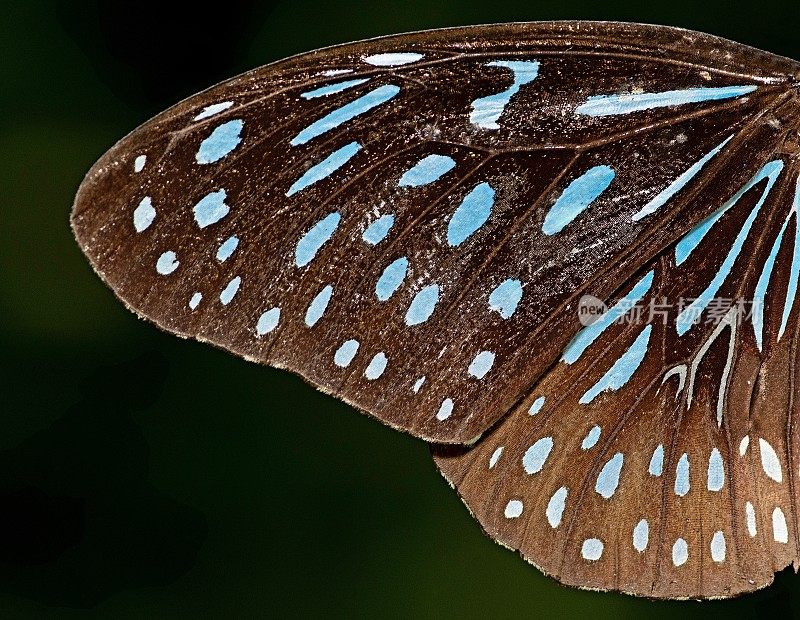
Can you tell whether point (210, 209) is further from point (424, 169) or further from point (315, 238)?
point (424, 169)

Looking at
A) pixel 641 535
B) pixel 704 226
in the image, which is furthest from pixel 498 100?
pixel 641 535

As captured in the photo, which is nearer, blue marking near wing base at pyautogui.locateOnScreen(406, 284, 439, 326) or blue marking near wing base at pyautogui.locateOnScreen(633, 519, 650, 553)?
blue marking near wing base at pyautogui.locateOnScreen(406, 284, 439, 326)

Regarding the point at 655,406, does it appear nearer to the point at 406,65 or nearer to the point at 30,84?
the point at 406,65

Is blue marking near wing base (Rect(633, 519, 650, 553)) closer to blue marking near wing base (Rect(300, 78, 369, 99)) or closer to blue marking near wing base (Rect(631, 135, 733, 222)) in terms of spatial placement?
blue marking near wing base (Rect(631, 135, 733, 222))

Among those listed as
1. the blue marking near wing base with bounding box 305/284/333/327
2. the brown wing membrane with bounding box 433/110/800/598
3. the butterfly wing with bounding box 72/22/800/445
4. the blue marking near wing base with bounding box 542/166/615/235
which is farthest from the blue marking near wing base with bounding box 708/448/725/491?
the blue marking near wing base with bounding box 305/284/333/327

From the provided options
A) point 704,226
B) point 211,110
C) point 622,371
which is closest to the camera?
point 211,110

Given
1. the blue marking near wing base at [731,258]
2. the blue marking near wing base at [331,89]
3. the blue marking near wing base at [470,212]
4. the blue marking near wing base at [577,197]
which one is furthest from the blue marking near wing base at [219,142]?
the blue marking near wing base at [731,258]
